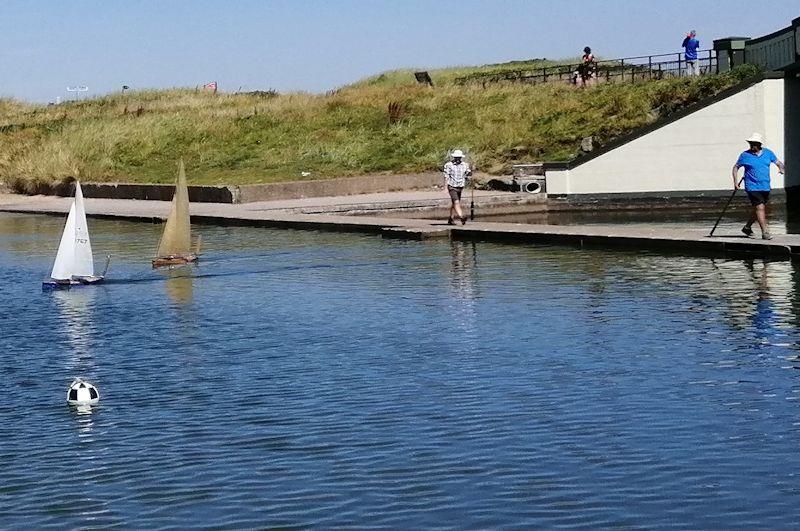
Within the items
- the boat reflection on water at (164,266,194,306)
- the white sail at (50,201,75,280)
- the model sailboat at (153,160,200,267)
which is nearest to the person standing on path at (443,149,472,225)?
the model sailboat at (153,160,200,267)

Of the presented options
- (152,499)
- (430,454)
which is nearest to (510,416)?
(430,454)

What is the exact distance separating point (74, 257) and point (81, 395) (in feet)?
35.9

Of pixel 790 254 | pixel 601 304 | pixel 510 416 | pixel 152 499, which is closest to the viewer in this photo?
pixel 152 499

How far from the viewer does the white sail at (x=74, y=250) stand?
2328cm

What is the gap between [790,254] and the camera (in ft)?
75.6

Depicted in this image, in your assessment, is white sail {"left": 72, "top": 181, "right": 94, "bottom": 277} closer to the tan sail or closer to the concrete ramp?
the tan sail

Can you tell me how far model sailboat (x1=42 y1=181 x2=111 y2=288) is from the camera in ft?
76.4

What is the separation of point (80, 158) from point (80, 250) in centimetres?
3527

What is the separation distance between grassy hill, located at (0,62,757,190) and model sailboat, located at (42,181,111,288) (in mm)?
23760

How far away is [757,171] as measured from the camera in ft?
79.8

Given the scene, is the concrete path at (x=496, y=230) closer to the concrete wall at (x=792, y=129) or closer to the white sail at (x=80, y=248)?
the white sail at (x=80, y=248)

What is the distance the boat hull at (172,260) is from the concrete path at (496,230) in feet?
15.5

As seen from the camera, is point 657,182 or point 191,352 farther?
point 657,182

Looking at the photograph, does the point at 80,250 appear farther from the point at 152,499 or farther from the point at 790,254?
the point at 152,499
